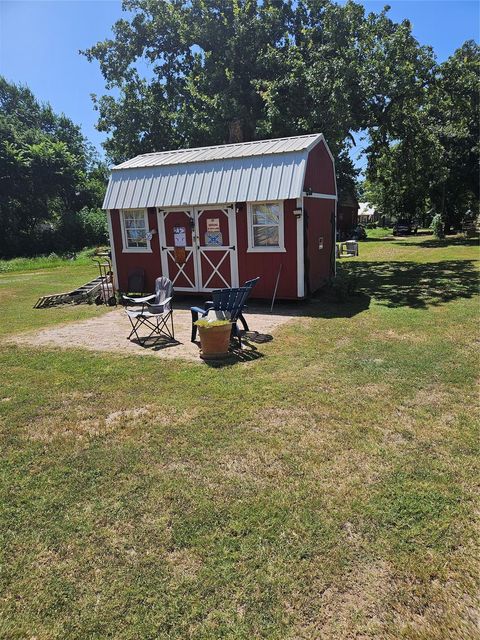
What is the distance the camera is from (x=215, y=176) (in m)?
9.57

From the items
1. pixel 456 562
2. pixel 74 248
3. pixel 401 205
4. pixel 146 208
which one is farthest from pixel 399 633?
pixel 401 205

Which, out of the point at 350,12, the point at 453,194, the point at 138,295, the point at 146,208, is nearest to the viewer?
the point at 146,208

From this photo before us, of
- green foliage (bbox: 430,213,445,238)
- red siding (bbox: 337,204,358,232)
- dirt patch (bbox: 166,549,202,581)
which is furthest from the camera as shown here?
red siding (bbox: 337,204,358,232)

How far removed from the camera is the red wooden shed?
357 inches

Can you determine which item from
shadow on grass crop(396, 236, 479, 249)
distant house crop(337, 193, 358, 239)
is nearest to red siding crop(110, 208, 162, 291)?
shadow on grass crop(396, 236, 479, 249)

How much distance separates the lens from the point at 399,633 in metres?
1.98

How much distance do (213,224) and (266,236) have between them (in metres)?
1.27

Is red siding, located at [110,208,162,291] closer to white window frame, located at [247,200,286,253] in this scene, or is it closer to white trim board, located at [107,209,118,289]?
white trim board, located at [107,209,118,289]

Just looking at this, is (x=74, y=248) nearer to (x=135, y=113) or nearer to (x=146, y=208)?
(x=135, y=113)

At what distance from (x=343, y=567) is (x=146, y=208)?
30.5ft

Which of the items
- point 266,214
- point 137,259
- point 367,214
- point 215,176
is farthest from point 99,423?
point 367,214

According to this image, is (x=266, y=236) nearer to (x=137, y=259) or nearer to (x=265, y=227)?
(x=265, y=227)

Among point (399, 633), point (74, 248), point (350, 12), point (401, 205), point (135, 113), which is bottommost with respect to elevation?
point (399, 633)

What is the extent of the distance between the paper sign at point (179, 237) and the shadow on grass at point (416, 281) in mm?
4127
